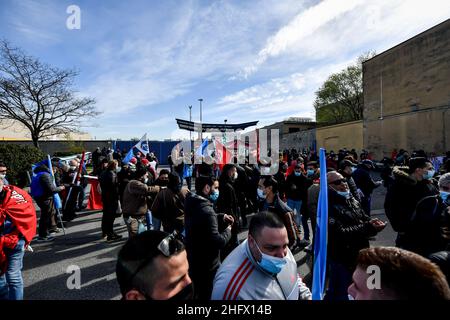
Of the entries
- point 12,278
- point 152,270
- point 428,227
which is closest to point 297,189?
point 428,227

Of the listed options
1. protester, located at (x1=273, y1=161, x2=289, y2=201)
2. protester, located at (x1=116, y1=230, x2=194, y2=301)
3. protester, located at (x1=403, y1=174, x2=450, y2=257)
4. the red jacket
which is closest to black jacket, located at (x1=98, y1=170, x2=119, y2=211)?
the red jacket

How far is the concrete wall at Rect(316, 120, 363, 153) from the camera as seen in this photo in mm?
26753

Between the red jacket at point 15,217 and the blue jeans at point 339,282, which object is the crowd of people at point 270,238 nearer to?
the blue jeans at point 339,282

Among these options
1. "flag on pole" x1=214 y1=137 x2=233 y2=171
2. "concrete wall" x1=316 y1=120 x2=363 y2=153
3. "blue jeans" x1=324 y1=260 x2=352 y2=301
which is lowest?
"blue jeans" x1=324 y1=260 x2=352 y2=301

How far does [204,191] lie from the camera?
321cm

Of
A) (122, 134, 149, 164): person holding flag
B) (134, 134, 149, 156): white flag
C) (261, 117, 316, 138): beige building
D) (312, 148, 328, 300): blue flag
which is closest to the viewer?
(312, 148, 328, 300): blue flag

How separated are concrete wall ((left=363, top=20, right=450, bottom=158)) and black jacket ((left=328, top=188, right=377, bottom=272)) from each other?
19932 mm

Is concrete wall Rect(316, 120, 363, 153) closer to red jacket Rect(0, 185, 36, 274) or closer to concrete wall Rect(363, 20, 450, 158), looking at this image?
concrete wall Rect(363, 20, 450, 158)

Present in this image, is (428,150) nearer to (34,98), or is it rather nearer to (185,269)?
(185,269)

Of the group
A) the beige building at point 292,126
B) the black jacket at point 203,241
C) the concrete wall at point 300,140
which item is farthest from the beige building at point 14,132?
the beige building at point 292,126

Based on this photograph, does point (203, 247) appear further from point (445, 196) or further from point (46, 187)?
point (46, 187)

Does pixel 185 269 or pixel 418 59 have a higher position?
pixel 418 59
